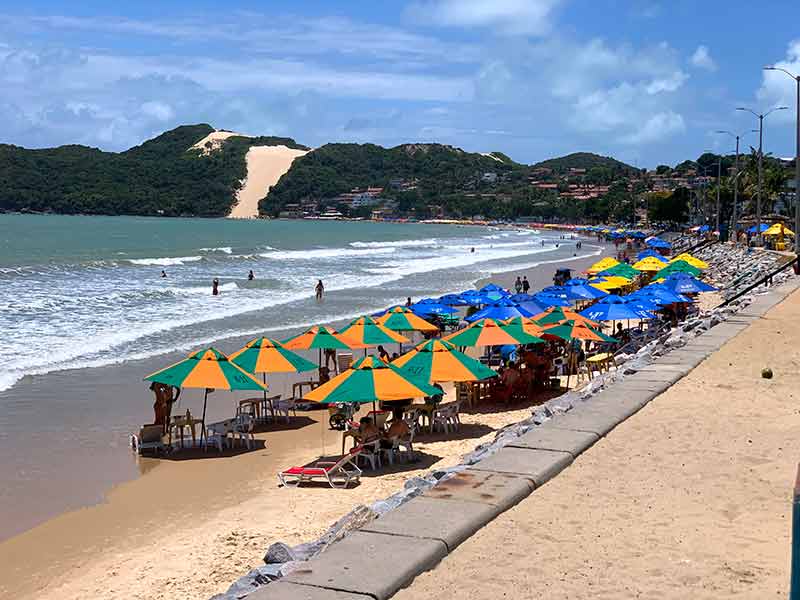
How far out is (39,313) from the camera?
1193 inches

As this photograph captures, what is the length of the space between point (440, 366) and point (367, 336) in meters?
4.21

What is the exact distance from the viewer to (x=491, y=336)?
16.0 meters

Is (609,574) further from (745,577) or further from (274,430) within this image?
(274,430)

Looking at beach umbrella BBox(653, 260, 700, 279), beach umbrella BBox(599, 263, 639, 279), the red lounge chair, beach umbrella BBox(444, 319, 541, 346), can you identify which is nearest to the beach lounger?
the red lounge chair

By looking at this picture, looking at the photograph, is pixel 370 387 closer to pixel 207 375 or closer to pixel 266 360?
pixel 207 375

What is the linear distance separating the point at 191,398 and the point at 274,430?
9.96 ft

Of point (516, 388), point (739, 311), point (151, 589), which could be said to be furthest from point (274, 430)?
point (739, 311)

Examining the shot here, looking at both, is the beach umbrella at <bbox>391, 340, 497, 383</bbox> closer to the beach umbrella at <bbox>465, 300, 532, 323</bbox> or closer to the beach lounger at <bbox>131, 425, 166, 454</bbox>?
the beach lounger at <bbox>131, 425, 166, 454</bbox>

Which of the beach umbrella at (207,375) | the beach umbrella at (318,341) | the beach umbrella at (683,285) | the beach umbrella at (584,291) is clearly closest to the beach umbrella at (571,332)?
the beach umbrella at (318,341)

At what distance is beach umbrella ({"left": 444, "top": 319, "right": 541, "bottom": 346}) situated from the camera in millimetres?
15883

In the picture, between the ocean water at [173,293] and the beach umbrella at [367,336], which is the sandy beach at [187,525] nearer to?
the beach umbrella at [367,336]

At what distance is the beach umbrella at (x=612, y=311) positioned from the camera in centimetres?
→ 1978

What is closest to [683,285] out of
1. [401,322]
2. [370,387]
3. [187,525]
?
[401,322]

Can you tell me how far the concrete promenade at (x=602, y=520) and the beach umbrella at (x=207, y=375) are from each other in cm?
548
